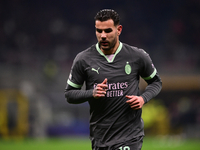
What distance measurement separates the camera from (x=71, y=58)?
19328 mm

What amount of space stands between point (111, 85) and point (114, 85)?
1.4 inches

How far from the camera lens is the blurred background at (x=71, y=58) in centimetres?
1549

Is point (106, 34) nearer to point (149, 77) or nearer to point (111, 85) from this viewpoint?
point (111, 85)

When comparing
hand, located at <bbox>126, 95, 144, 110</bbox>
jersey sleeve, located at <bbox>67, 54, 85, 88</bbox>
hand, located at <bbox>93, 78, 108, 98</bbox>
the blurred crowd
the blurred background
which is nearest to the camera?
hand, located at <bbox>93, 78, 108, 98</bbox>

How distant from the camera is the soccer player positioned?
4.15 meters

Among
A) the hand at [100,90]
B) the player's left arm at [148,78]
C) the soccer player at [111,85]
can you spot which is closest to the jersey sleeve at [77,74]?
Answer: the soccer player at [111,85]

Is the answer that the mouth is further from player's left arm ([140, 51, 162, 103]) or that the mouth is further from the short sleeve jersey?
player's left arm ([140, 51, 162, 103])

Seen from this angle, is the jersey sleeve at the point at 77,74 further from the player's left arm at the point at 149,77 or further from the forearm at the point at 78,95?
the player's left arm at the point at 149,77

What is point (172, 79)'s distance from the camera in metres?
17.8

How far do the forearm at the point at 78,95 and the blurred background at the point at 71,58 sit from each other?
10745 millimetres

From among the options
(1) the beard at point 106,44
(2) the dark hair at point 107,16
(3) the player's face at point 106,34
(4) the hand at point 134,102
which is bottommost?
(4) the hand at point 134,102

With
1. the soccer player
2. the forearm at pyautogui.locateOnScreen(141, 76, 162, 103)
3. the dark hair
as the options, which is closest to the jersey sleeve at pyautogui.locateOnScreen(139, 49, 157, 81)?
the soccer player

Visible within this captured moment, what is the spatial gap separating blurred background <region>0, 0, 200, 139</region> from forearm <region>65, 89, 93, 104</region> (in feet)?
35.3

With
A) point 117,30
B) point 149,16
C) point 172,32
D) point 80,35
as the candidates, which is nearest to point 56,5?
point 80,35
